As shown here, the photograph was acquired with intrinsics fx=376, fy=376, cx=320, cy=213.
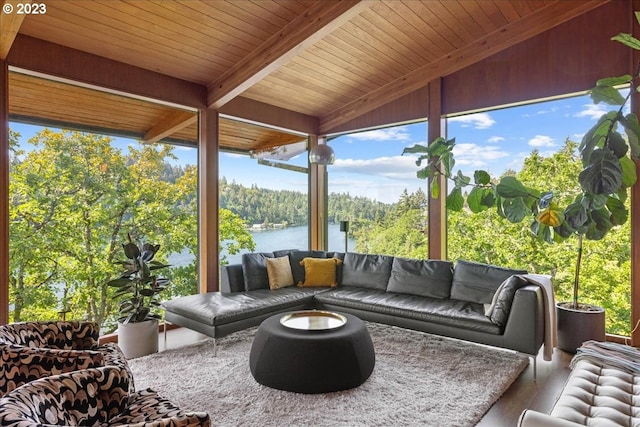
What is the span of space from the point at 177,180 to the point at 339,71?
251 centimetres

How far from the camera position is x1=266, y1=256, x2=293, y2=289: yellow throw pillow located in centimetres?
466

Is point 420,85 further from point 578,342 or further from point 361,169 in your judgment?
point 578,342

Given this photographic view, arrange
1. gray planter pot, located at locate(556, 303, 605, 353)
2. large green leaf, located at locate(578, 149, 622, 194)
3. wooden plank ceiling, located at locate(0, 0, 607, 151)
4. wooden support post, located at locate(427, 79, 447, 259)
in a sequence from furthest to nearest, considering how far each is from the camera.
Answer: wooden support post, located at locate(427, 79, 447, 259), gray planter pot, located at locate(556, 303, 605, 353), wooden plank ceiling, located at locate(0, 0, 607, 151), large green leaf, located at locate(578, 149, 622, 194)

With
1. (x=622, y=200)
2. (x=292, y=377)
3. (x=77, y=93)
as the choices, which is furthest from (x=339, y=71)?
(x=292, y=377)

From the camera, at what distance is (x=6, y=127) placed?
3.29 metres

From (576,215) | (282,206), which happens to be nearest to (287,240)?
(282,206)

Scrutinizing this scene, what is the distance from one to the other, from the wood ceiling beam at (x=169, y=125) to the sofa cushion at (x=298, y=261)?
2168 millimetres

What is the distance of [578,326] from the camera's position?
3549mm

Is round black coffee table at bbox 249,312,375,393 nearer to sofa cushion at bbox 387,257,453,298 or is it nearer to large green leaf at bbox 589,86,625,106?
sofa cushion at bbox 387,257,453,298

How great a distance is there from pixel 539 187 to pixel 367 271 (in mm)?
2295

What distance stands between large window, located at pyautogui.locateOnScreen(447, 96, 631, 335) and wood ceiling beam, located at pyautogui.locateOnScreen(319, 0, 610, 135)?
69cm

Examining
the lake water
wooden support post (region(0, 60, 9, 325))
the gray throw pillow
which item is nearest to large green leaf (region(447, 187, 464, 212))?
the gray throw pillow

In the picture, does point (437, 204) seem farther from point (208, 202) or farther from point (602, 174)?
point (208, 202)

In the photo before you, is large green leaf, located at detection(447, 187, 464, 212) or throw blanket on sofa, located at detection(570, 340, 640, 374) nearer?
throw blanket on sofa, located at detection(570, 340, 640, 374)
